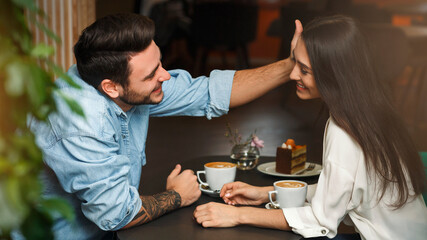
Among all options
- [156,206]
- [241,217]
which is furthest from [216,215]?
[156,206]

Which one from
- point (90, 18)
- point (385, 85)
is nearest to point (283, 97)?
point (90, 18)

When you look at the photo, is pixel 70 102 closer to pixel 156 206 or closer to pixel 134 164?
pixel 156 206

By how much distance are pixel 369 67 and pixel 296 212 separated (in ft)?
1.49

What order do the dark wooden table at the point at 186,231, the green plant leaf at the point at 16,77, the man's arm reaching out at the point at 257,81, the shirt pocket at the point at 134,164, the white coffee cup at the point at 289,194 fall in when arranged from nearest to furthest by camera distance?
the green plant leaf at the point at 16,77 < the dark wooden table at the point at 186,231 < the white coffee cup at the point at 289,194 < the shirt pocket at the point at 134,164 < the man's arm reaching out at the point at 257,81

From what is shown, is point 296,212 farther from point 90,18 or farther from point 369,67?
point 90,18

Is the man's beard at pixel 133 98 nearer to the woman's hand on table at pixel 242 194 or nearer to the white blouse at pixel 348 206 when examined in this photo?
the woman's hand on table at pixel 242 194

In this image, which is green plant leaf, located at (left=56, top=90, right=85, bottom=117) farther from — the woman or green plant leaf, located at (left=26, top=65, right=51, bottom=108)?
the woman

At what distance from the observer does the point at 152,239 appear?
1246 millimetres

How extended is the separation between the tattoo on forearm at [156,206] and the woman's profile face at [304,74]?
486mm

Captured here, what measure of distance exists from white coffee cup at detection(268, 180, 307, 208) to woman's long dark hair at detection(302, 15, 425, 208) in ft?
0.65

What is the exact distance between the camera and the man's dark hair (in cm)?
151

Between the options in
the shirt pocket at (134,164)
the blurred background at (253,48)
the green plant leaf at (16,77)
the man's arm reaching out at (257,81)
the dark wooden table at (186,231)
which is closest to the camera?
the green plant leaf at (16,77)

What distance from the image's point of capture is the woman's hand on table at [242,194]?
1481 mm

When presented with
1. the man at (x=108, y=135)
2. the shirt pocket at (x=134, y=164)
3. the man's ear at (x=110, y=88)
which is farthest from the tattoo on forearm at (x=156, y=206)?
the man's ear at (x=110, y=88)
